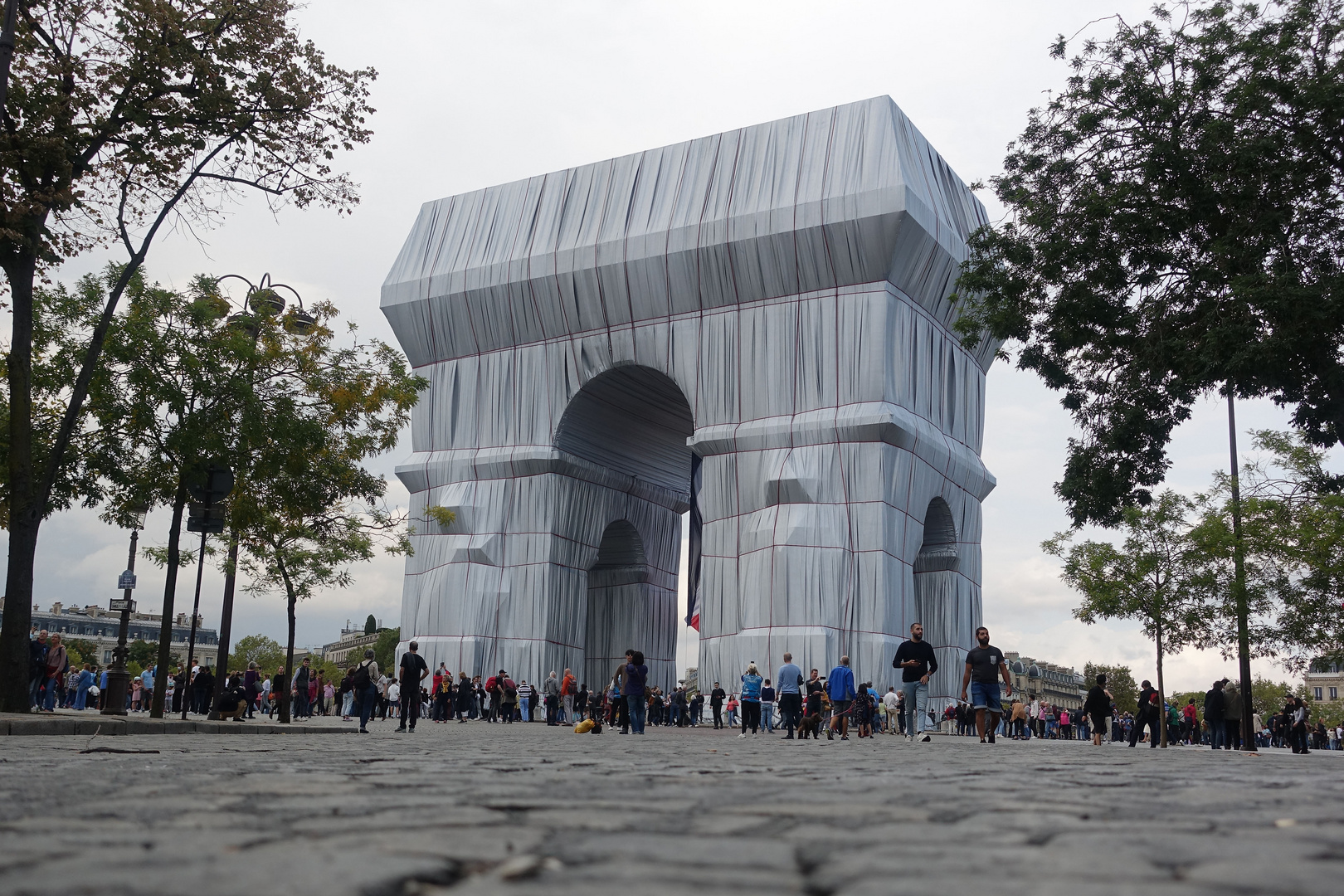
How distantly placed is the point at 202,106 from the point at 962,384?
24724 millimetres

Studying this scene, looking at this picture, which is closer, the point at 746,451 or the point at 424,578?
the point at 746,451

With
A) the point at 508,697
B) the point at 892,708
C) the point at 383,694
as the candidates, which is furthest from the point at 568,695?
the point at 892,708

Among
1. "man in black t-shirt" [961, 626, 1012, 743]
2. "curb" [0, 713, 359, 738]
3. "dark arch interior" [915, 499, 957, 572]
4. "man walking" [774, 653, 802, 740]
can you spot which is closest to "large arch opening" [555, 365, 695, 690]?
"dark arch interior" [915, 499, 957, 572]

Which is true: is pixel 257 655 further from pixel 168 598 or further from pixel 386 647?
pixel 168 598

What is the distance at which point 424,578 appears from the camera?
37.5 meters

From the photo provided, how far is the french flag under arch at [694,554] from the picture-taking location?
36625 millimetres

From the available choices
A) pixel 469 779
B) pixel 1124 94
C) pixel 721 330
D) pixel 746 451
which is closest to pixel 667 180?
pixel 721 330

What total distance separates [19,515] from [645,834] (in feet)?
52.0

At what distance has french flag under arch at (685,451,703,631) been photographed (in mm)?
36625

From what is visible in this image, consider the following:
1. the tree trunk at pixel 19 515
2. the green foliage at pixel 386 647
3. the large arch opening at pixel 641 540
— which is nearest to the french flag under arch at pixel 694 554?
the large arch opening at pixel 641 540

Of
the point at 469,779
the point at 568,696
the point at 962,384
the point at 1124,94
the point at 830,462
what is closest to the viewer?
the point at 469,779

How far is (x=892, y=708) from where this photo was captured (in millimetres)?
29547

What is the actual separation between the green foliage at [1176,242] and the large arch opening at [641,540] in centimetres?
2063

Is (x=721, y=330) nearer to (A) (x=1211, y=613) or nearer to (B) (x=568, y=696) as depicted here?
(B) (x=568, y=696)
